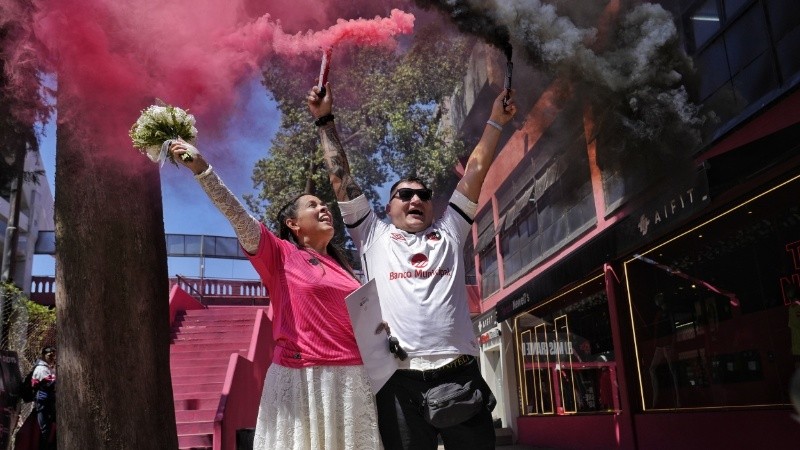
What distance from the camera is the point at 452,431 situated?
9.05ft

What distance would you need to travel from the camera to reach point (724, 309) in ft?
26.7

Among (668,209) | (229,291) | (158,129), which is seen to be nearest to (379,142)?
(668,209)

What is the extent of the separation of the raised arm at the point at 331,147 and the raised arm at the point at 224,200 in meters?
0.59

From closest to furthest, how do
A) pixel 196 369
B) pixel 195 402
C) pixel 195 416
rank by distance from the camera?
pixel 195 416 → pixel 195 402 → pixel 196 369

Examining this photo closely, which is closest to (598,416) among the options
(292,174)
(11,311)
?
(292,174)

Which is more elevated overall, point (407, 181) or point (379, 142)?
point (379, 142)

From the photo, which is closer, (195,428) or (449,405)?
(449,405)

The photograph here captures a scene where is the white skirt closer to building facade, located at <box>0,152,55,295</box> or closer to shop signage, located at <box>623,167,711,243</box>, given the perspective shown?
shop signage, located at <box>623,167,711,243</box>

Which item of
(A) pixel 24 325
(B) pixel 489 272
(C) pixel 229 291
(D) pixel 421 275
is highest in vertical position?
(C) pixel 229 291

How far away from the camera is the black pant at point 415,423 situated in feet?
8.96

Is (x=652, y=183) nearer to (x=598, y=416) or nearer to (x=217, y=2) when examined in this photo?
(x=598, y=416)

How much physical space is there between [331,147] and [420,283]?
90cm

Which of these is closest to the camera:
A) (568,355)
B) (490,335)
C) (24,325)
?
(24,325)

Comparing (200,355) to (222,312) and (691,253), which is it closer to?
(222,312)
